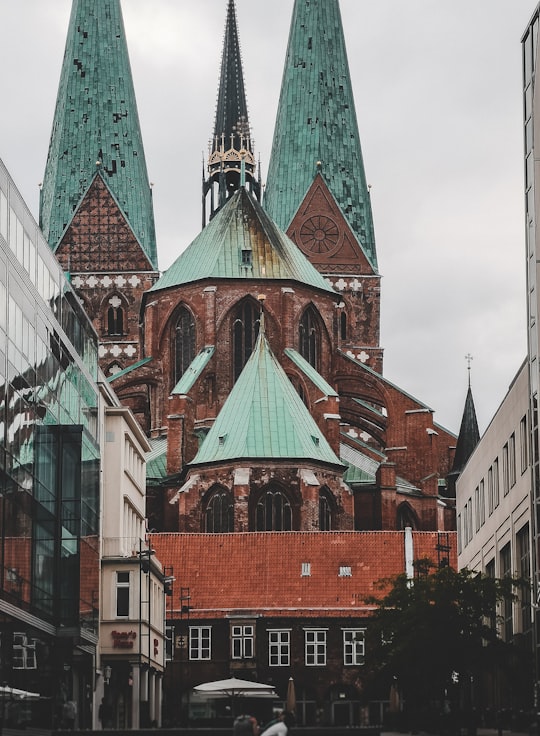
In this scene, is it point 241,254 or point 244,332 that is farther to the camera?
point 241,254

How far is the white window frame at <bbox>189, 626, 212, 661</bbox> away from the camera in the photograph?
67.6 metres

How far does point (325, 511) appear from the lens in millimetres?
80438

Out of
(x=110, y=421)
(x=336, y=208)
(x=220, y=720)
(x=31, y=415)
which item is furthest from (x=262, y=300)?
(x=31, y=415)

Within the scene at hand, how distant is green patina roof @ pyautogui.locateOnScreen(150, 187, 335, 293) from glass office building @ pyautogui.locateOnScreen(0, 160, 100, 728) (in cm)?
4120

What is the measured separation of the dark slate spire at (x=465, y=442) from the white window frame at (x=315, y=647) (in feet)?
91.7

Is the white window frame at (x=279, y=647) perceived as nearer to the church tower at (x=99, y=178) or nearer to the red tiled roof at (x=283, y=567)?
the red tiled roof at (x=283, y=567)

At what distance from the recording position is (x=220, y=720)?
4791 cm

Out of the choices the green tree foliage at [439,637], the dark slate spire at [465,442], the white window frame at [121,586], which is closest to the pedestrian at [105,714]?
the white window frame at [121,586]

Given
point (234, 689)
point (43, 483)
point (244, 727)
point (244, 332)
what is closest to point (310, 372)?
point (244, 332)

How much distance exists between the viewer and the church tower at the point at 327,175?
107188 millimetres

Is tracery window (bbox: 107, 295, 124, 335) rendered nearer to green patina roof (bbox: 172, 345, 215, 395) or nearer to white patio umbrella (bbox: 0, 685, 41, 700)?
green patina roof (bbox: 172, 345, 215, 395)

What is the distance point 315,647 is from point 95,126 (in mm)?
47195

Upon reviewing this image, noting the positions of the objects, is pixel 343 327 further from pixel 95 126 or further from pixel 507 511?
pixel 507 511

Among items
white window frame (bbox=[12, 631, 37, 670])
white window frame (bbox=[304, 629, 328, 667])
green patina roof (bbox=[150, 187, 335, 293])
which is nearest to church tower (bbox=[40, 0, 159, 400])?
green patina roof (bbox=[150, 187, 335, 293])
